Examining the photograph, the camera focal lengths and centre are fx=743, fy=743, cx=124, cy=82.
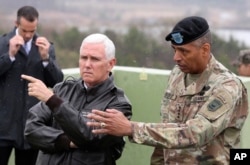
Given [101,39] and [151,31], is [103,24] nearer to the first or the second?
[151,31]

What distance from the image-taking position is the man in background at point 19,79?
541cm

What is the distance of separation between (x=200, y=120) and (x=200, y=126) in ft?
0.10

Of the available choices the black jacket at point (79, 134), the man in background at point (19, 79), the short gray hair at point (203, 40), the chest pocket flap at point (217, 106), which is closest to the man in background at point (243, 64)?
the man in background at point (19, 79)

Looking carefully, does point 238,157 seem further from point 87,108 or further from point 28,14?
point 28,14

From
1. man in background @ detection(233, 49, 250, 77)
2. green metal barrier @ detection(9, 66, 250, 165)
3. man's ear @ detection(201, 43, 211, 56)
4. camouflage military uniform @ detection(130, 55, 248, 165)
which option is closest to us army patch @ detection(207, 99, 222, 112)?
camouflage military uniform @ detection(130, 55, 248, 165)

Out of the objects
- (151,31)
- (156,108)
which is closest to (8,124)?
(156,108)

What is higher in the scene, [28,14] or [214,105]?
[28,14]

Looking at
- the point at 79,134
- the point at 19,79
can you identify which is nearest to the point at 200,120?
the point at 79,134

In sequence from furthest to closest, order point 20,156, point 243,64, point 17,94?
point 243,64 → point 20,156 → point 17,94

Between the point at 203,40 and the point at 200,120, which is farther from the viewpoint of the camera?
the point at 203,40

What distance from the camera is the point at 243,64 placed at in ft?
20.0

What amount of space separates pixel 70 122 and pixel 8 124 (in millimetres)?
1821

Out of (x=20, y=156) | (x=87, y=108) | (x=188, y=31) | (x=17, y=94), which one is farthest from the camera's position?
(x=20, y=156)

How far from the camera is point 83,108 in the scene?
3914 millimetres
